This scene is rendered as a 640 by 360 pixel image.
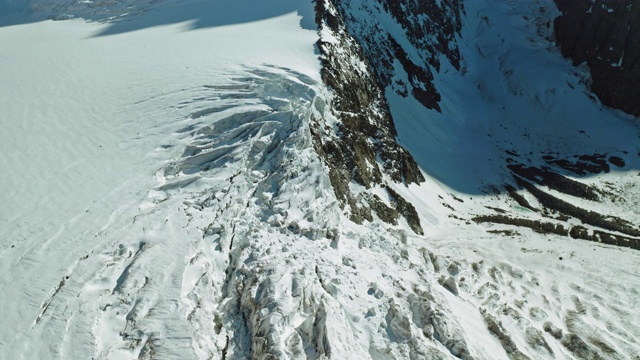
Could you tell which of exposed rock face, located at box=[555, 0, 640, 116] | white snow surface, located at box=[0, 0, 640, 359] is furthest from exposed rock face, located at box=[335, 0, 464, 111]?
exposed rock face, located at box=[555, 0, 640, 116]

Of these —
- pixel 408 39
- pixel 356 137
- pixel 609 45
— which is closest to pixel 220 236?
pixel 356 137

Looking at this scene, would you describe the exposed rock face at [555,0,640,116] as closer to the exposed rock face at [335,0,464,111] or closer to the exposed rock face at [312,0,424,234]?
the exposed rock face at [335,0,464,111]

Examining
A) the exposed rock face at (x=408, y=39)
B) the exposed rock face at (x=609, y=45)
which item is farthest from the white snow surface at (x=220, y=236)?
the exposed rock face at (x=609, y=45)

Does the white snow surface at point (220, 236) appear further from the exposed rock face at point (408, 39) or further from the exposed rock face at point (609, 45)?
the exposed rock face at point (609, 45)

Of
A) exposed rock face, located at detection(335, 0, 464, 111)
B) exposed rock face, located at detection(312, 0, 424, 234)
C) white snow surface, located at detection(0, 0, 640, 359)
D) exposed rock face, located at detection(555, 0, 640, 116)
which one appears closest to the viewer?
white snow surface, located at detection(0, 0, 640, 359)

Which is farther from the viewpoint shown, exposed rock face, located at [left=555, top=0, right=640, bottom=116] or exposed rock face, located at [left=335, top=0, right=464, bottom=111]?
exposed rock face, located at [left=555, top=0, right=640, bottom=116]

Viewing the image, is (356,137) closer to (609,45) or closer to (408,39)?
(408,39)
